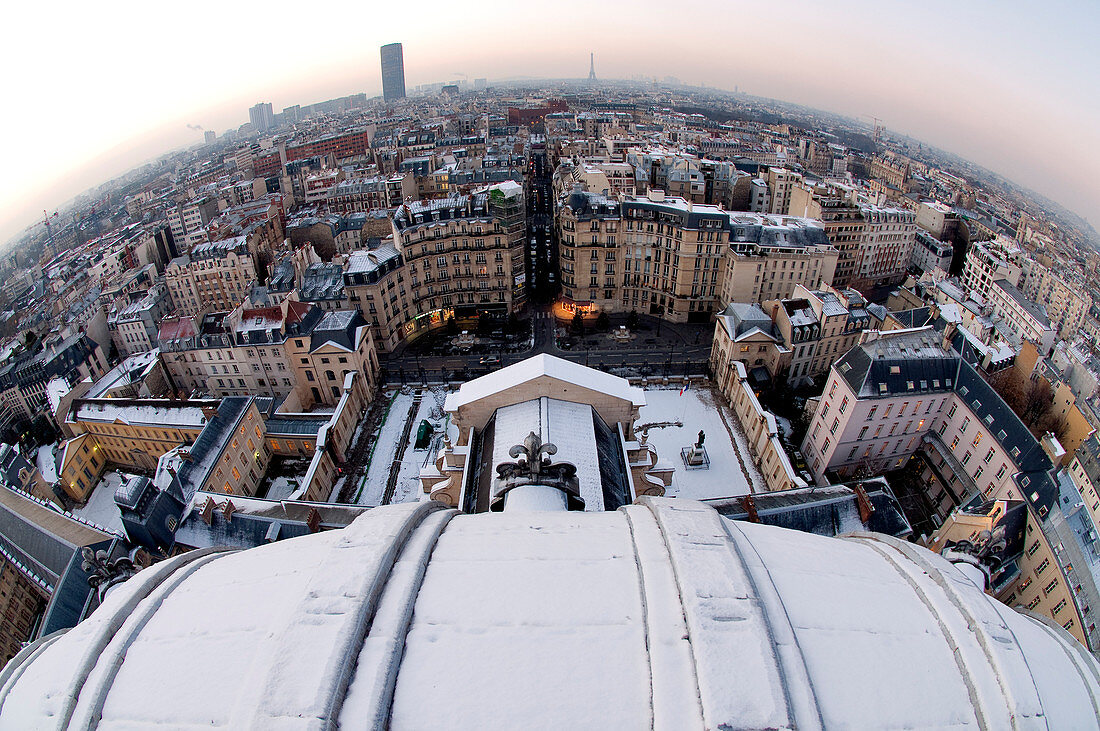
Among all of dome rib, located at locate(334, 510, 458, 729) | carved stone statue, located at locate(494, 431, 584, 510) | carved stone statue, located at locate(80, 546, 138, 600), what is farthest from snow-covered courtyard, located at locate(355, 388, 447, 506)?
dome rib, located at locate(334, 510, 458, 729)

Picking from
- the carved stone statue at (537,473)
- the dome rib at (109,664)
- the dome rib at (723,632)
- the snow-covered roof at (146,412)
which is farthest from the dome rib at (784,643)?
the snow-covered roof at (146,412)

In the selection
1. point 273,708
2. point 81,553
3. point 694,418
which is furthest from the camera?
point 694,418

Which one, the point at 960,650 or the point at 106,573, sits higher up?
the point at 960,650

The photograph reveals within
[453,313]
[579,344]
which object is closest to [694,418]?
[579,344]

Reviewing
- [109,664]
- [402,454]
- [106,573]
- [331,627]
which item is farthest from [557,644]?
[402,454]

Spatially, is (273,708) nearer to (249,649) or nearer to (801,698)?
(249,649)

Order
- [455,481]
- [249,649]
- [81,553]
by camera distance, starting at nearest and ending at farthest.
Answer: [249,649] → [81,553] → [455,481]

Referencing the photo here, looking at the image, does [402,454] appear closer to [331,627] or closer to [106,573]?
[106,573]
